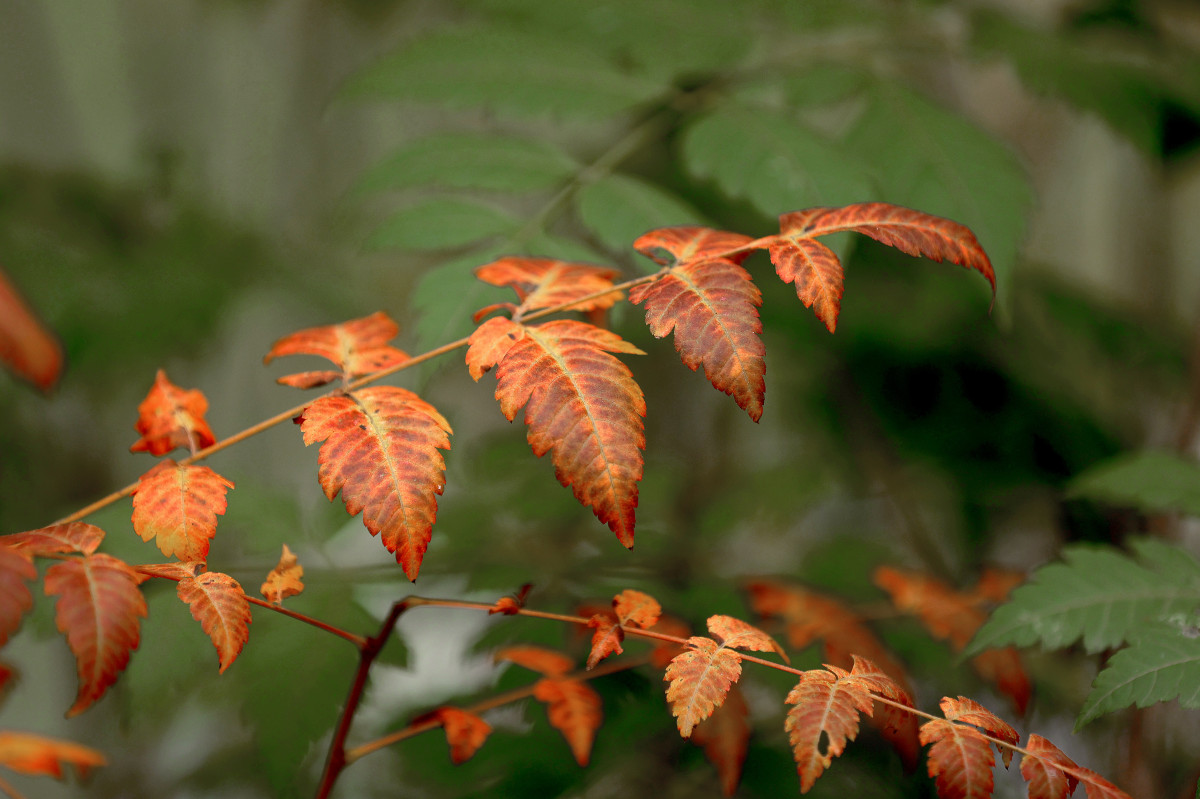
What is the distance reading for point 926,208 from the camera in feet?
2.43

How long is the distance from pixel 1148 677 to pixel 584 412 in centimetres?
42

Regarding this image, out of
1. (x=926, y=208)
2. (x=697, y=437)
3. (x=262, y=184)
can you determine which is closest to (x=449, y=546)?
(x=926, y=208)

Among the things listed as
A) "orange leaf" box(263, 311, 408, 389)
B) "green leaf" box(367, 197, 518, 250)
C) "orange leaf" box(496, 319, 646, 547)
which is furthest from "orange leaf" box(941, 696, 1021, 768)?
"green leaf" box(367, 197, 518, 250)

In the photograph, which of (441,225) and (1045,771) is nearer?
(1045,771)

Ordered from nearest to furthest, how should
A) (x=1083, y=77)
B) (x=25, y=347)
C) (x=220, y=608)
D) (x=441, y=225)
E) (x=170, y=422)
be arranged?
(x=25, y=347)
(x=220, y=608)
(x=170, y=422)
(x=441, y=225)
(x=1083, y=77)

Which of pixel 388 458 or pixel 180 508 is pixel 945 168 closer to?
pixel 388 458

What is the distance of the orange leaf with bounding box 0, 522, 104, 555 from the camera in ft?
1.31

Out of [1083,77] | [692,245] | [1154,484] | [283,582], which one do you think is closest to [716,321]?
[692,245]

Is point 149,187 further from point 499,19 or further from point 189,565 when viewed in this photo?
point 189,565

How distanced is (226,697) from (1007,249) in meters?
1.08

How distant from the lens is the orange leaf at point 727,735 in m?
0.68

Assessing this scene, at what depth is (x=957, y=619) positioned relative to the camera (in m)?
0.88

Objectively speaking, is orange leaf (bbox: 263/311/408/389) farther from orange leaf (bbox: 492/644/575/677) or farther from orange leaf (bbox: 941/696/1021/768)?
orange leaf (bbox: 941/696/1021/768)

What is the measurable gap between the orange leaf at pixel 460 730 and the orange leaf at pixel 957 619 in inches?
22.1
